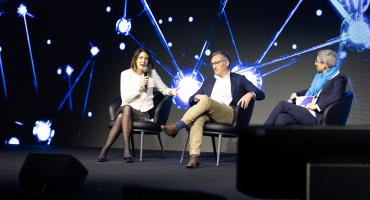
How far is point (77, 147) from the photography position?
6594 millimetres

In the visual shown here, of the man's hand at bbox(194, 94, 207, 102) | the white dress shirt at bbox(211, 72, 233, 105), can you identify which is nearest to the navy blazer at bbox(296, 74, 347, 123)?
the white dress shirt at bbox(211, 72, 233, 105)

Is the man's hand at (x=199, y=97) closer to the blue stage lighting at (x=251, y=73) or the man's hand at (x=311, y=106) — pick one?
the man's hand at (x=311, y=106)

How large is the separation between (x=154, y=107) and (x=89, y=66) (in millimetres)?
1669

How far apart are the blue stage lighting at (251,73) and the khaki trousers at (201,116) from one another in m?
1.14

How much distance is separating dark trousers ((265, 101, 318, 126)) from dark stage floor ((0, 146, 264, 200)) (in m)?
0.58

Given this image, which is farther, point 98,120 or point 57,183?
point 98,120

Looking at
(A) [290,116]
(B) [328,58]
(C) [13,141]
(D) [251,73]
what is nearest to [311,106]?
(A) [290,116]

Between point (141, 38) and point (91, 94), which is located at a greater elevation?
point (141, 38)

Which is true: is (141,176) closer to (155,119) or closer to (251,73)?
(155,119)

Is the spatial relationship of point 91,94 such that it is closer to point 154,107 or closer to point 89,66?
point 89,66

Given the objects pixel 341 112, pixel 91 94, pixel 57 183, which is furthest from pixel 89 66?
pixel 57 183

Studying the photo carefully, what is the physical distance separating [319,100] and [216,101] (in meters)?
0.92

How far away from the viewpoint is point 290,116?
4.54 m

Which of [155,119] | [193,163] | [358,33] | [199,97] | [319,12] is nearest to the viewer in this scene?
[193,163]
